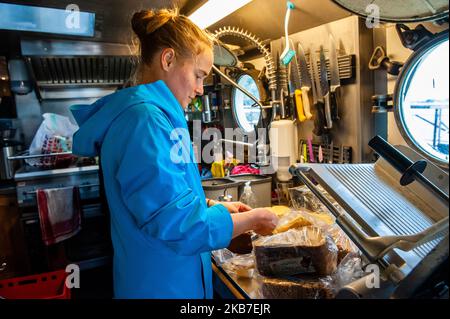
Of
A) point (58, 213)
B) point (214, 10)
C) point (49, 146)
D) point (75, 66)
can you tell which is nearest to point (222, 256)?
point (214, 10)

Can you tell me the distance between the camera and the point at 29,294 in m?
1.92

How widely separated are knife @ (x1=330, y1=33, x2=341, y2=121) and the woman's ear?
2.92ft

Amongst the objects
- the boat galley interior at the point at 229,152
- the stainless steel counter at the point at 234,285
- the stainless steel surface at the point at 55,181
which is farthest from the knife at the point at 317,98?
the stainless steel surface at the point at 55,181

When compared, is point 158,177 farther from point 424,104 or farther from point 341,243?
point 424,104

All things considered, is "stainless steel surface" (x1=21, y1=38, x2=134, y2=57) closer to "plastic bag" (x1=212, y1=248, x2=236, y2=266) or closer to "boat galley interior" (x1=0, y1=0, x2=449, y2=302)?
"boat galley interior" (x1=0, y1=0, x2=449, y2=302)

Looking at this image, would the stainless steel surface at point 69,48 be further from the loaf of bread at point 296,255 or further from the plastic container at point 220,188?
the loaf of bread at point 296,255

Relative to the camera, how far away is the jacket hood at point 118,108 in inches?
36.0

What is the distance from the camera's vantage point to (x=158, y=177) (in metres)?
0.80

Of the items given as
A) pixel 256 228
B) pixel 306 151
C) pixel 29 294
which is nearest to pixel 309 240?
pixel 256 228

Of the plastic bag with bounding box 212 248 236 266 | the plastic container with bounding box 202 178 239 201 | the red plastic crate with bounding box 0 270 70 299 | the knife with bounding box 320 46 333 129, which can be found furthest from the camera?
the red plastic crate with bounding box 0 270 70 299

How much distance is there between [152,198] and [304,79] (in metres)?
1.26

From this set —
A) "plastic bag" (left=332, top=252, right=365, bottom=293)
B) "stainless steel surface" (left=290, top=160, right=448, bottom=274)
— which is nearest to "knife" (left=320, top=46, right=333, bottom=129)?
"stainless steel surface" (left=290, top=160, right=448, bottom=274)

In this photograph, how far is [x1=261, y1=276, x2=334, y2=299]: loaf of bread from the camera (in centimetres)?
87

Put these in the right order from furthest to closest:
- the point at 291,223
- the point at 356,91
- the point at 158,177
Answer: the point at 356,91 < the point at 291,223 < the point at 158,177
